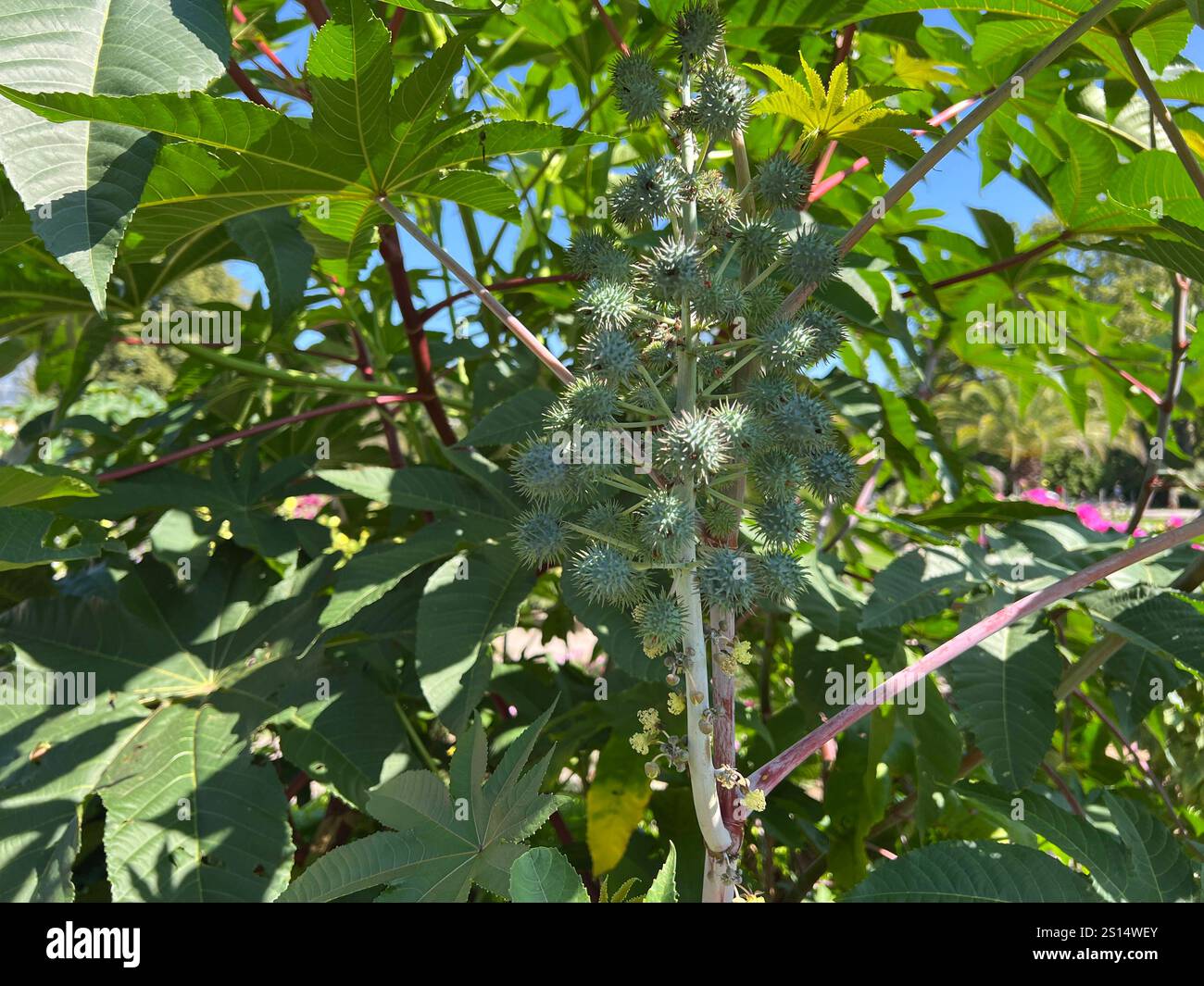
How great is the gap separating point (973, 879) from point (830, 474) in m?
0.48

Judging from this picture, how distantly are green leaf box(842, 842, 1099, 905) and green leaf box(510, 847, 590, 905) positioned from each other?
29cm

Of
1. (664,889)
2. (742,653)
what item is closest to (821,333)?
(742,653)

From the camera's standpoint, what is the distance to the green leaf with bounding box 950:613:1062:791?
1068 mm

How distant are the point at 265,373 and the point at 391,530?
446 mm

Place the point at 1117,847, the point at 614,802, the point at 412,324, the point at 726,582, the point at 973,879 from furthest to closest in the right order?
the point at 412,324 → the point at 614,802 → the point at 1117,847 → the point at 973,879 → the point at 726,582

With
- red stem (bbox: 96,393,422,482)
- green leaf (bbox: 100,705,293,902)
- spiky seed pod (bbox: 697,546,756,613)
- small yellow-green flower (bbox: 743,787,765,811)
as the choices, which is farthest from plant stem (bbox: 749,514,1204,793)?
red stem (bbox: 96,393,422,482)

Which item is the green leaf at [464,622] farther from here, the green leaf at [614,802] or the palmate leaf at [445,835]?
the green leaf at [614,802]

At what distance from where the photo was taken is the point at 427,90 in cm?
98

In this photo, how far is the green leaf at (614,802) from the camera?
50.2 inches

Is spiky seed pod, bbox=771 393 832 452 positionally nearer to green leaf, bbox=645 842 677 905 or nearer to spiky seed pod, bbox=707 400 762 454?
spiky seed pod, bbox=707 400 762 454

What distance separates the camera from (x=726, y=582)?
24.4 inches

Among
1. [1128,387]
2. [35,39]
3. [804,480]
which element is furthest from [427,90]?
[1128,387]

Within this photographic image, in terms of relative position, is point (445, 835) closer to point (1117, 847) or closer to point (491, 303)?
point (491, 303)

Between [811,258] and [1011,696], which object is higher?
[811,258]
